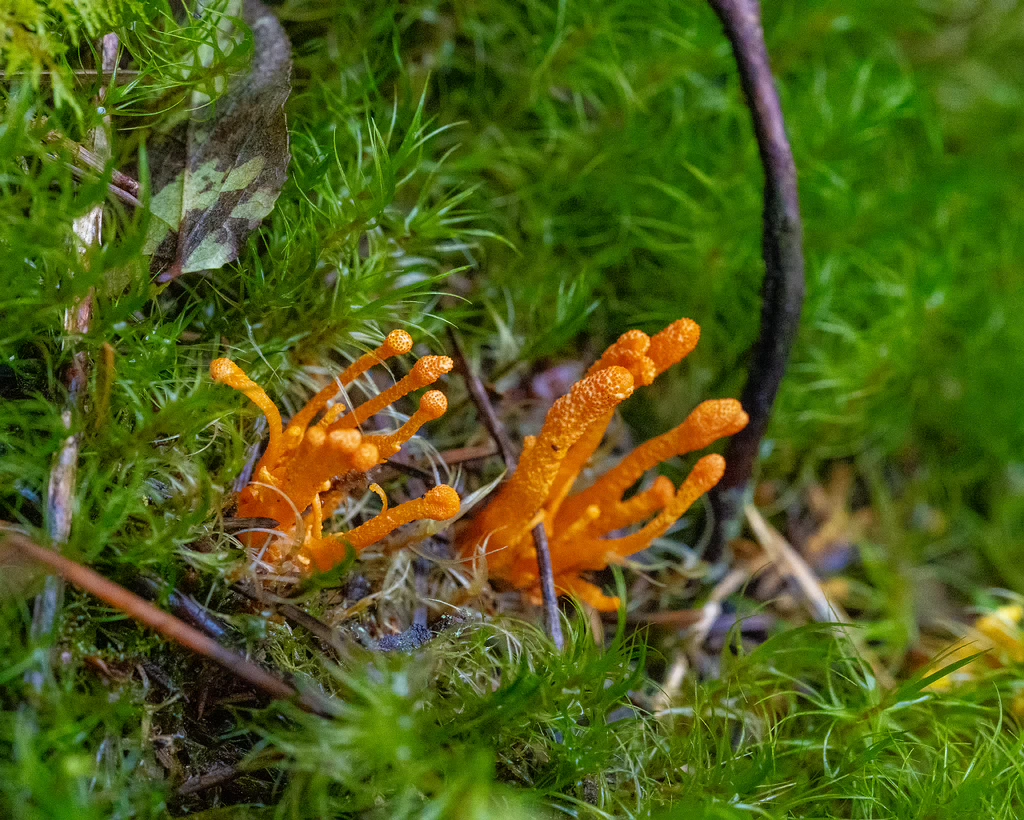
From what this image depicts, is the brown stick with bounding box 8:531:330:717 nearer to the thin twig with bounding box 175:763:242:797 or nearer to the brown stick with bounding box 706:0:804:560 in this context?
the thin twig with bounding box 175:763:242:797

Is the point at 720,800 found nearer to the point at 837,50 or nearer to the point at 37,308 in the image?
the point at 37,308

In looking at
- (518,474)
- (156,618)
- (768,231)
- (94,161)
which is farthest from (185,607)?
(768,231)

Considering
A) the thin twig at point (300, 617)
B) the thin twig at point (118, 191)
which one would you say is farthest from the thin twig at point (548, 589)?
the thin twig at point (118, 191)

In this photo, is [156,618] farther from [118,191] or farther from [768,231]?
[768,231]

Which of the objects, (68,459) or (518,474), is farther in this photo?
(518,474)

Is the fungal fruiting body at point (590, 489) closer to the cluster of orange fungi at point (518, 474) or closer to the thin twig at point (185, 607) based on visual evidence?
the cluster of orange fungi at point (518, 474)

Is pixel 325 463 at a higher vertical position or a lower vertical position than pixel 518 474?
higher

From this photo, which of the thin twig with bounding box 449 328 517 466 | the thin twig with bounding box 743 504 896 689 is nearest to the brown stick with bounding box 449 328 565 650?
the thin twig with bounding box 449 328 517 466
